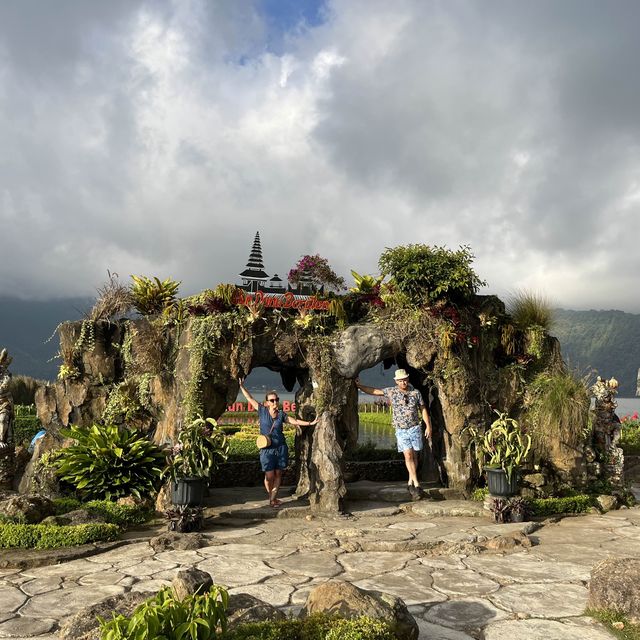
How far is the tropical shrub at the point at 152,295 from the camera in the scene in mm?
11539

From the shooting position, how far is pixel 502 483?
32.6ft

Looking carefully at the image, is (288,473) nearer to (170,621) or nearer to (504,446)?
(504,446)

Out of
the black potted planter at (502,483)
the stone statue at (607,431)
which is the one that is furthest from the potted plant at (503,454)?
the stone statue at (607,431)

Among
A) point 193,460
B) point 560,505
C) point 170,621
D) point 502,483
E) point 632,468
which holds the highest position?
point 193,460

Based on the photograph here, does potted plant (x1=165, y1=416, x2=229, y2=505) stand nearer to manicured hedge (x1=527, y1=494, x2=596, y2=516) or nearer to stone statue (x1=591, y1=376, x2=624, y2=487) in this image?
manicured hedge (x1=527, y1=494, x2=596, y2=516)

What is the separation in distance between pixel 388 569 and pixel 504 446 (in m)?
4.23

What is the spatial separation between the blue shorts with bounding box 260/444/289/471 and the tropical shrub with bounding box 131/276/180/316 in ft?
11.1

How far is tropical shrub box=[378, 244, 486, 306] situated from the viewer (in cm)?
1140

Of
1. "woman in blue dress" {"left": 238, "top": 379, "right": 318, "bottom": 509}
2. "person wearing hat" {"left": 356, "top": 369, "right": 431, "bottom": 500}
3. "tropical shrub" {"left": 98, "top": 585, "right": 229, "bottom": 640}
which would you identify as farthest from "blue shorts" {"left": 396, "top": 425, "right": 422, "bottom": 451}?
"tropical shrub" {"left": 98, "top": 585, "right": 229, "bottom": 640}

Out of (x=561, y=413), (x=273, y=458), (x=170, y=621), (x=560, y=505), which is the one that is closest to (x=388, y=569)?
(x=273, y=458)

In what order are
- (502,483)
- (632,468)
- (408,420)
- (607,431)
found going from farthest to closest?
(632,468) < (607,431) < (408,420) < (502,483)

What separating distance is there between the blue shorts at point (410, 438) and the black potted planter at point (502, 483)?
4.89ft

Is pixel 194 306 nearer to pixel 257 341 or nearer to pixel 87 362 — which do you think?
pixel 257 341

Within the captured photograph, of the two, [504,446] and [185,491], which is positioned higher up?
[504,446]
